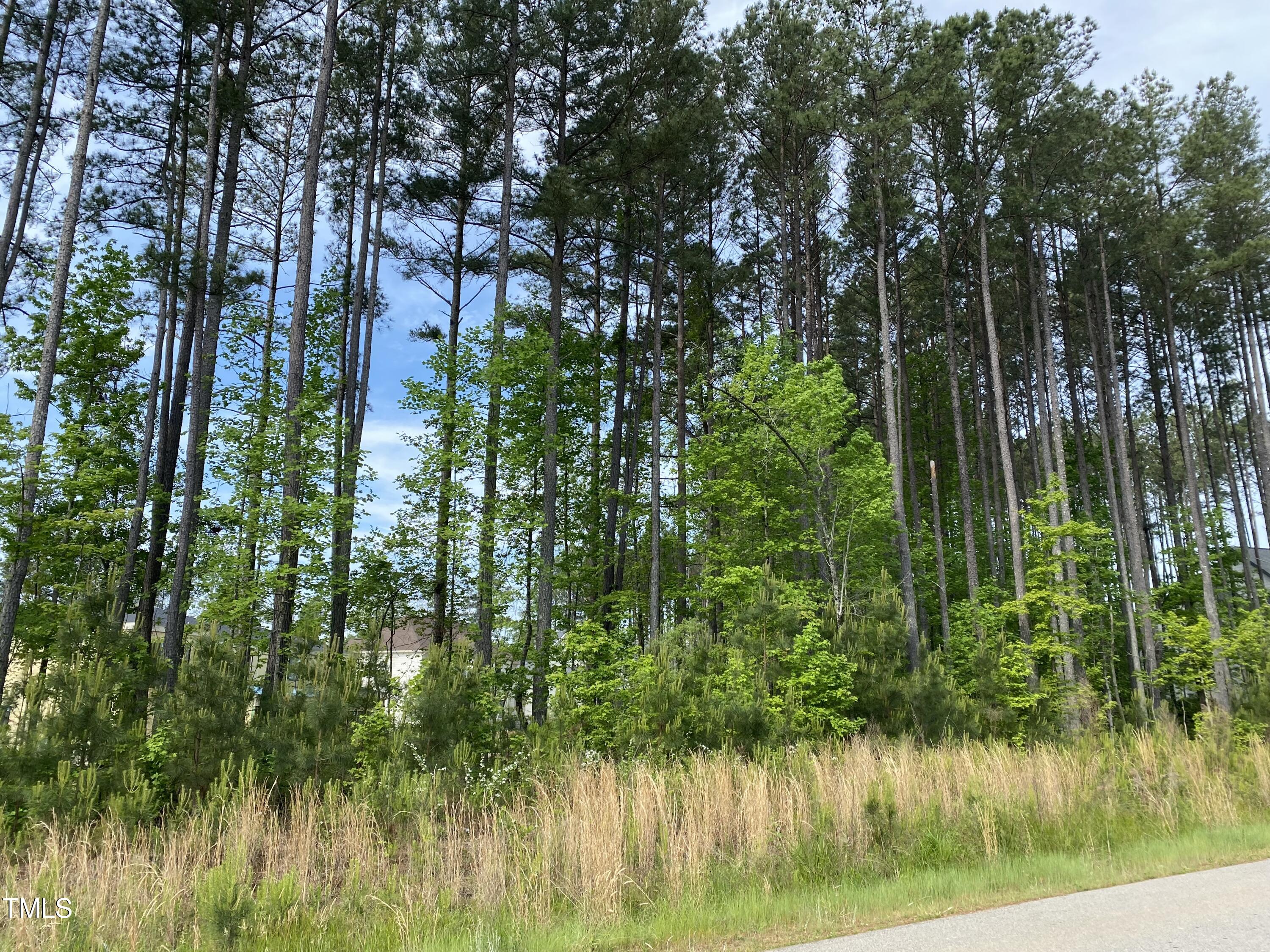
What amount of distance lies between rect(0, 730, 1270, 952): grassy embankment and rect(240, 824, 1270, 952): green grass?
20 millimetres

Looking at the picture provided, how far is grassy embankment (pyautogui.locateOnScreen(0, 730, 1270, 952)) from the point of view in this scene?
4.55 m

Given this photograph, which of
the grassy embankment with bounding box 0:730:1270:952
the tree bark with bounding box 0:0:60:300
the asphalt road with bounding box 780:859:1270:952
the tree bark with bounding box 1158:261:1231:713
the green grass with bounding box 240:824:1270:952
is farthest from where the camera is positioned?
the tree bark with bounding box 1158:261:1231:713

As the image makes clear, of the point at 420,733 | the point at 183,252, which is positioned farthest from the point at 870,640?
the point at 183,252

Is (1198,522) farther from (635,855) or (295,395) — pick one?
(295,395)

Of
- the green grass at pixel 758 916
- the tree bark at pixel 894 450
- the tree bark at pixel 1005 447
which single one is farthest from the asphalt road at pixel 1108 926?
the tree bark at pixel 1005 447

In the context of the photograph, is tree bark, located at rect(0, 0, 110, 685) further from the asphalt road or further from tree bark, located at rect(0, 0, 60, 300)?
the asphalt road

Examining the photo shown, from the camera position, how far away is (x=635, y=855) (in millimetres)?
5824

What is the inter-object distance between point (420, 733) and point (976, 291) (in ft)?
81.0

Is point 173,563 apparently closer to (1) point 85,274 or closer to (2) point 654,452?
(1) point 85,274

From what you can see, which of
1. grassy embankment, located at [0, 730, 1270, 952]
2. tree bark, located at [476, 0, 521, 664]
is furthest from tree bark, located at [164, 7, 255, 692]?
grassy embankment, located at [0, 730, 1270, 952]

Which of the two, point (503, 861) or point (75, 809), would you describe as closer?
point (503, 861)

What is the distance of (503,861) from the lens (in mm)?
5578

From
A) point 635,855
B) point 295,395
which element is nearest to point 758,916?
point 635,855

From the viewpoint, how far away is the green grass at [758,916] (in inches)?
173
